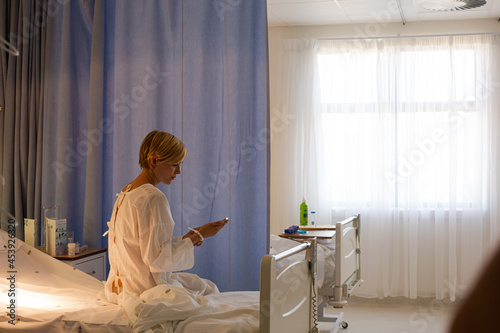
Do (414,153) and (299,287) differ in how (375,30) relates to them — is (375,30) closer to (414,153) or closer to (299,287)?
(414,153)

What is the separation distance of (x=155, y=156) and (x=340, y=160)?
283cm

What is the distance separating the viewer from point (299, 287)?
230cm

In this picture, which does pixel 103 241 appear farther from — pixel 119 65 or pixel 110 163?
pixel 119 65

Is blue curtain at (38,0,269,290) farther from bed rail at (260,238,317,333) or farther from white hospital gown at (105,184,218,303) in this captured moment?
white hospital gown at (105,184,218,303)

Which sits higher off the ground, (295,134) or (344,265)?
(295,134)

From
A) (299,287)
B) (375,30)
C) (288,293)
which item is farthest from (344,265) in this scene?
(375,30)

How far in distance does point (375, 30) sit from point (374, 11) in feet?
1.13

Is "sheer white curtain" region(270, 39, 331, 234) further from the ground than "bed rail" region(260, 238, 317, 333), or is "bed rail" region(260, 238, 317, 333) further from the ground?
"sheer white curtain" region(270, 39, 331, 234)

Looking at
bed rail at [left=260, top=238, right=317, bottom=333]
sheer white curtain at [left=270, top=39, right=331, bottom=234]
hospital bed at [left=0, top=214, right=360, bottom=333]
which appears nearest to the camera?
bed rail at [left=260, top=238, right=317, bottom=333]

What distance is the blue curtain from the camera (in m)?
2.97

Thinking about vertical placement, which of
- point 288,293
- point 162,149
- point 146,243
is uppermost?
point 162,149

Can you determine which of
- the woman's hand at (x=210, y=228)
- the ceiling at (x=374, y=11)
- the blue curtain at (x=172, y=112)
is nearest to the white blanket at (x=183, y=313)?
the woman's hand at (x=210, y=228)

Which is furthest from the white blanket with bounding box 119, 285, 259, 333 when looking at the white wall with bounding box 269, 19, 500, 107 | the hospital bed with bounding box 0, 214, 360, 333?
the white wall with bounding box 269, 19, 500, 107

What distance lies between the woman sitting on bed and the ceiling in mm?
2395
